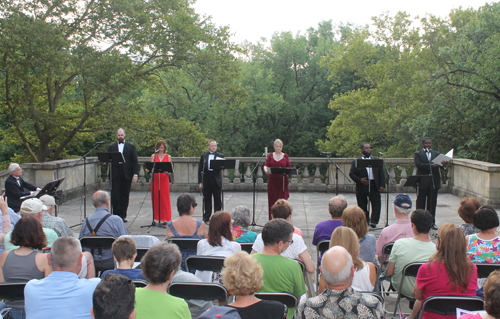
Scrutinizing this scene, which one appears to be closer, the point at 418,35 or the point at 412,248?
the point at 412,248

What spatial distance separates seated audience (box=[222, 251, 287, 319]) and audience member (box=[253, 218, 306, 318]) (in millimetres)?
639

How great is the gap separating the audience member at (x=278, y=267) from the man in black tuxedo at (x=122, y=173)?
628 cm

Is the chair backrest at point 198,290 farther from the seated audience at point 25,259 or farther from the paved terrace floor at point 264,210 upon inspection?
the paved terrace floor at point 264,210

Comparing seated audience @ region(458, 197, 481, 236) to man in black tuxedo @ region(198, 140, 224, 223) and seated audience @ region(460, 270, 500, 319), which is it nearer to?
seated audience @ region(460, 270, 500, 319)

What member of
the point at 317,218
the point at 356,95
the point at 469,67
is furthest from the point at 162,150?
the point at 356,95

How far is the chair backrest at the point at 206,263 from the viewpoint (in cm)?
413

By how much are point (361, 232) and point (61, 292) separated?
9.31ft

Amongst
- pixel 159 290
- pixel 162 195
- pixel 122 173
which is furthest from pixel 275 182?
pixel 159 290

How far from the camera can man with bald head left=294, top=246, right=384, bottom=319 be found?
2779 mm

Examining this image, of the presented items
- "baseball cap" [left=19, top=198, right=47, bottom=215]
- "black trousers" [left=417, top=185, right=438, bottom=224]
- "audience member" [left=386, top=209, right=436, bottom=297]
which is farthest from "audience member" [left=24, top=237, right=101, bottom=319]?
"black trousers" [left=417, top=185, right=438, bottom=224]

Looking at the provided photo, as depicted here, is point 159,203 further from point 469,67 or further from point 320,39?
point 320,39

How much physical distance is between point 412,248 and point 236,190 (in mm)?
9444

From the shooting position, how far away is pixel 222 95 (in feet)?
61.8

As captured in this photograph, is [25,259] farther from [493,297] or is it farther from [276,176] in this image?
[276,176]
